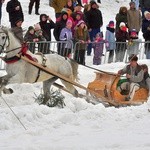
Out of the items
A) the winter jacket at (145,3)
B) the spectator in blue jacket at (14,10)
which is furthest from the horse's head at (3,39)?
the winter jacket at (145,3)

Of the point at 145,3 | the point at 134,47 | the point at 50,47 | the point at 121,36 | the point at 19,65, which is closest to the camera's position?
the point at 19,65

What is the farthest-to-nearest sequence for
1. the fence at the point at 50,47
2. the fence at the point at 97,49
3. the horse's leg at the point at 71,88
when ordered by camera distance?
the fence at the point at 97,49, the fence at the point at 50,47, the horse's leg at the point at 71,88

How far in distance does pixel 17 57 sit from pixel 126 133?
3249 millimetres

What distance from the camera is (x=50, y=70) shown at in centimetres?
1193

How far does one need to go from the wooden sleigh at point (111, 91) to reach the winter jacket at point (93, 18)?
5.88m

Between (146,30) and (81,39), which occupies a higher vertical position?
(146,30)

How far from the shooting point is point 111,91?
12.5 metres

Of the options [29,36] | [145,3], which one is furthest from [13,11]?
[145,3]

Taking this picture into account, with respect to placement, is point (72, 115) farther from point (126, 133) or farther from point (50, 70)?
point (50, 70)

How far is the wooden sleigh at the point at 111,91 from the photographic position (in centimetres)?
1238

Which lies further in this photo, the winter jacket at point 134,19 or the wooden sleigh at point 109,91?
the winter jacket at point 134,19

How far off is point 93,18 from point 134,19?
159 centimetres

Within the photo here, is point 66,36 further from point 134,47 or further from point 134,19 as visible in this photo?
point 134,19

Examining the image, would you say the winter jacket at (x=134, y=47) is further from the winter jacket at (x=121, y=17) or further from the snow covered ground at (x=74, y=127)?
the snow covered ground at (x=74, y=127)
